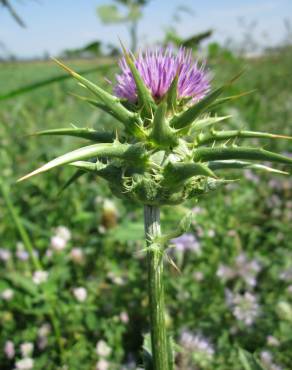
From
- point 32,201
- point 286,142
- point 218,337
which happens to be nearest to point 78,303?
point 218,337

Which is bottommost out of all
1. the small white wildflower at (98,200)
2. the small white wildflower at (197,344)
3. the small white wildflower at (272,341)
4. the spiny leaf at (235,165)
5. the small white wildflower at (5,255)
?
the small white wildflower at (197,344)

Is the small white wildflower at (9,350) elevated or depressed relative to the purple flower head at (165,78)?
depressed

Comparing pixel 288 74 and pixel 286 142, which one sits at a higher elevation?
pixel 288 74

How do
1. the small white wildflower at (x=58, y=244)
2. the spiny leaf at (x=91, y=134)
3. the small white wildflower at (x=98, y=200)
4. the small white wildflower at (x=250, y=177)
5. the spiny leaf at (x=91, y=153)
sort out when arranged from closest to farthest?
the spiny leaf at (x=91, y=153) → the spiny leaf at (x=91, y=134) → the small white wildflower at (x=58, y=244) → the small white wildflower at (x=98, y=200) → the small white wildflower at (x=250, y=177)

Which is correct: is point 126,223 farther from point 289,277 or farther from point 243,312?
point 289,277

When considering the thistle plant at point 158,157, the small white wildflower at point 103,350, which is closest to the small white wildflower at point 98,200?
the small white wildflower at point 103,350

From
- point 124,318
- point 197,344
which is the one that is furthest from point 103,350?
point 197,344

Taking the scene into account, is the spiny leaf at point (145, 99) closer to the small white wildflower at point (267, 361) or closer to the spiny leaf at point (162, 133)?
the spiny leaf at point (162, 133)
